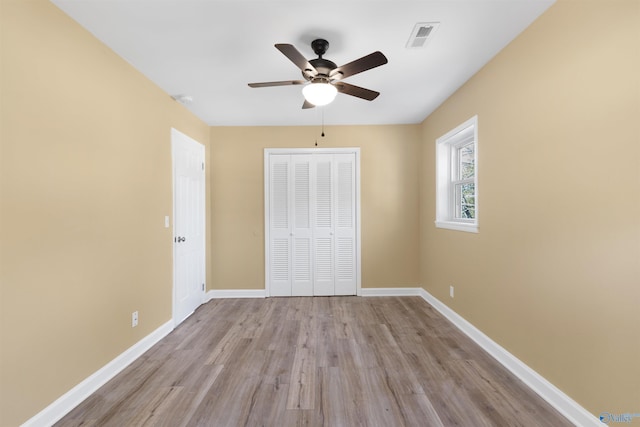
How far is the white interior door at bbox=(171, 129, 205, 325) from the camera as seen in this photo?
3.03m

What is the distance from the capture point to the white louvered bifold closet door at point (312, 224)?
4004mm

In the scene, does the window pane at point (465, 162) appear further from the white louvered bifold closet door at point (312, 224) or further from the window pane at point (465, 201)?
the white louvered bifold closet door at point (312, 224)

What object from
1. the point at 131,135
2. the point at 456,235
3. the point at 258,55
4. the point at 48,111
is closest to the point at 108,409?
the point at 48,111

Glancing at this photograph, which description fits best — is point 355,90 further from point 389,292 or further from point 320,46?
point 389,292

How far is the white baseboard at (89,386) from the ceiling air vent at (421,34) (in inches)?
132

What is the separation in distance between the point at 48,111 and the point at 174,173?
1394 mm

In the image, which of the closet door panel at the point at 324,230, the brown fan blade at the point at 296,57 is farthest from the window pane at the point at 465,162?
the brown fan blade at the point at 296,57

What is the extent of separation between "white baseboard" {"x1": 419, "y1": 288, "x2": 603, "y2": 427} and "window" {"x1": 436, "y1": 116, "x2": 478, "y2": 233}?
1.07 meters

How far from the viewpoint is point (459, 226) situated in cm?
290

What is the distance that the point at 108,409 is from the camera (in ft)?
5.71

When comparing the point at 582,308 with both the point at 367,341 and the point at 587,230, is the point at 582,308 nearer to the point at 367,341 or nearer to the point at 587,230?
the point at 587,230

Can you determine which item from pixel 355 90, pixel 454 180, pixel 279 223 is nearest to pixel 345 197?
pixel 279 223

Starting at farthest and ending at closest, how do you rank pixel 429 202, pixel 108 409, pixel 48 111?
pixel 429 202 < pixel 108 409 < pixel 48 111

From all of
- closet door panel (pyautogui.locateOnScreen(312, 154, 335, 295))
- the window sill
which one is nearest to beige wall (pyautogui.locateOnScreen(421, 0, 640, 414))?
the window sill
